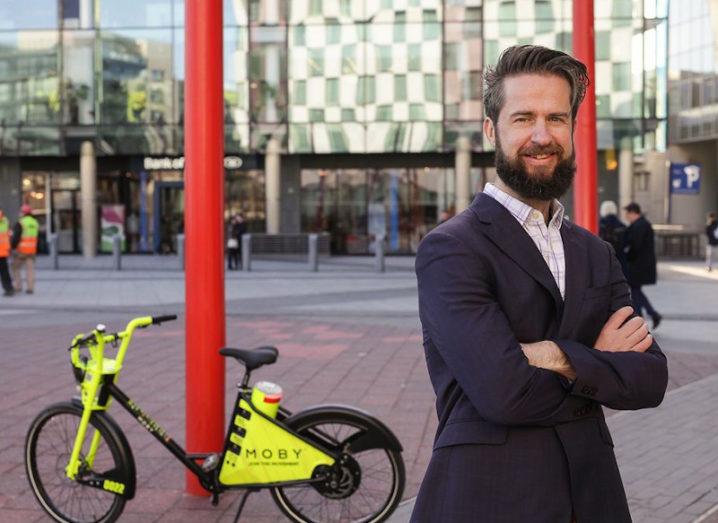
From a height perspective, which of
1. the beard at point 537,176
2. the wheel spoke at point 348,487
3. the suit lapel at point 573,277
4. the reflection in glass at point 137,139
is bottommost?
the wheel spoke at point 348,487

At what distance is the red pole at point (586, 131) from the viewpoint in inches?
290

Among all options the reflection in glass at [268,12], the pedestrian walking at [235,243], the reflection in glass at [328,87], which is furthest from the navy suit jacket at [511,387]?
the reflection in glass at [268,12]

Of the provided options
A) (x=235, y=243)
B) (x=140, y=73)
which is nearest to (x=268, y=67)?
(x=140, y=73)

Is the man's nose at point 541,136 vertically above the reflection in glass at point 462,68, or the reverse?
the reflection in glass at point 462,68

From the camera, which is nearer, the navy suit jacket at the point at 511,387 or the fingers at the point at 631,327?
the navy suit jacket at the point at 511,387

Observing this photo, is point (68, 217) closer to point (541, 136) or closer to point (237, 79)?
point (237, 79)

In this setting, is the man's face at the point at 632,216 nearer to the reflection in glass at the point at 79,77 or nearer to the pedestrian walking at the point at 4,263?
the pedestrian walking at the point at 4,263

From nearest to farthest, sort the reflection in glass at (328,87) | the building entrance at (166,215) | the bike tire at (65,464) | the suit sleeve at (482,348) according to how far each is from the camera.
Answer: the suit sleeve at (482,348) → the bike tire at (65,464) → the reflection in glass at (328,87) → the building entrance at (166,215)

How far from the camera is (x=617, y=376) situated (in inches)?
80.2

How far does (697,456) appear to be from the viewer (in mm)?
5816

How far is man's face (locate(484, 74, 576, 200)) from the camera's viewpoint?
2037 millimetres

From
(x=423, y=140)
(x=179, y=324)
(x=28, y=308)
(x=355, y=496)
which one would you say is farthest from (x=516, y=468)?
(x=423, y=140)

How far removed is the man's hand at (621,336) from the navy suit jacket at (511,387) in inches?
1.8

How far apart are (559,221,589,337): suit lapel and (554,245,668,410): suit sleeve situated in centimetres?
5
